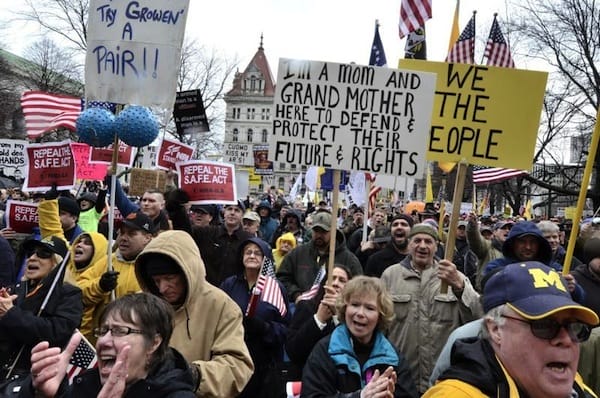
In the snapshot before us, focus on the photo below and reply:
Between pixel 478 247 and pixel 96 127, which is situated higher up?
pixel 96 127

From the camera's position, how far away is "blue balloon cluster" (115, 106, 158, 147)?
4.88 meters

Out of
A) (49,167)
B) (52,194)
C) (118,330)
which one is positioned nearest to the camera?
(118,330)

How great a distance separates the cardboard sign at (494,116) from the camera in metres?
4.23

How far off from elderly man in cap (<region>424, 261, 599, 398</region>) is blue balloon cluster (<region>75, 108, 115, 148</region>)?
401cm

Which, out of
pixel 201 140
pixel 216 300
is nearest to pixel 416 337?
pixel 216 300

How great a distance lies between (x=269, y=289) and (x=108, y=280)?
46.1 inches

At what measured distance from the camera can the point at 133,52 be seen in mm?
4789

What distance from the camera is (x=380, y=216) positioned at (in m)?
10.3

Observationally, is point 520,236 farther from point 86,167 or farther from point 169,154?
point 86,167

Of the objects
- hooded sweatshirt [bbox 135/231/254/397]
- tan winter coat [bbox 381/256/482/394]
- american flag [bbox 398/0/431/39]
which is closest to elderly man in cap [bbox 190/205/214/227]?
tan winter coat [bbox 381/256/482/394]

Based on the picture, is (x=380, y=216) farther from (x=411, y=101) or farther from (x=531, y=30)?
(x=531, y=30)

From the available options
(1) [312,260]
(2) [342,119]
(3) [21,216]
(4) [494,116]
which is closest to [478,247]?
(1) [312,260]

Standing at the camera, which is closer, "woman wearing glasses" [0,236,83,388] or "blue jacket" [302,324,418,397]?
"blue jacket" [302,324,418,397]

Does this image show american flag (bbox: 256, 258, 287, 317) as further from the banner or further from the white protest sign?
the banner
